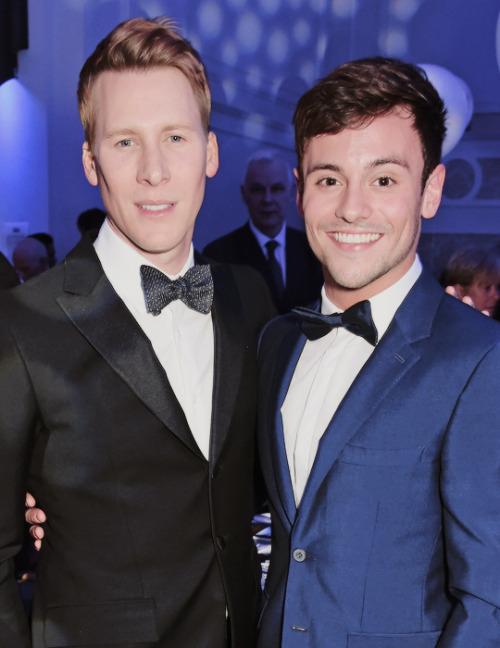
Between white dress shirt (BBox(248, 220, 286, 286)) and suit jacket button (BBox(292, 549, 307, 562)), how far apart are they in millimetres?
3359

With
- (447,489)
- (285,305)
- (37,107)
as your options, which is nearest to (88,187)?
(37,107)

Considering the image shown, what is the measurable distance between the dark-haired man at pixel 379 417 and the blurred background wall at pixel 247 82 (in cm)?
369

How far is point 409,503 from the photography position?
4.10 feet

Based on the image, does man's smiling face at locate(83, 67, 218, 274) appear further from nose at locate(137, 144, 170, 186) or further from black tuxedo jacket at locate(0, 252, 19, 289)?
black tuxedo jacket at locate(0, 252, 19, 289)

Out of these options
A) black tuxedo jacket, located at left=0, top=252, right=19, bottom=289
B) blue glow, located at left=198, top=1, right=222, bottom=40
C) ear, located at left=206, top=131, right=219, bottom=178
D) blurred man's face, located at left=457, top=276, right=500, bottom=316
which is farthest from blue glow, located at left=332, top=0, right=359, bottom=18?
ear, located at left=206, top=131, right=219, bottom=178

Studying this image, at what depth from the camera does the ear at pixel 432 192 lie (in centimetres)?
147

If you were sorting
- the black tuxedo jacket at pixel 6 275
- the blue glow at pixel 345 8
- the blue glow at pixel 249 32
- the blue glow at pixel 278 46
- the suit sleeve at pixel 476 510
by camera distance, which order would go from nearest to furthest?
1. the suit sleeve at pixel 476 510
2. the black tuxedo jacket at pixel 6 275
3. the blue glow at pixel 249 32
4. the blue glow at pixel 278 46
5. the blue glow at pixel 345 8

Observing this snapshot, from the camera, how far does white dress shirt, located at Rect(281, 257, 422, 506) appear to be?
1402mm

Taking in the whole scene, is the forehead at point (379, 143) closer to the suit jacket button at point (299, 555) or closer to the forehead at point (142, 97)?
the forehead at point (142, 97)

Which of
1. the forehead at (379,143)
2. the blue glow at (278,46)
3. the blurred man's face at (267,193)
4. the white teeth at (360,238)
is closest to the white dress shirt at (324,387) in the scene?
the white teeth at (360,238)

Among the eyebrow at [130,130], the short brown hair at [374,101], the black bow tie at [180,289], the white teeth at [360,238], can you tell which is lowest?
the black bow tie at [180,289]

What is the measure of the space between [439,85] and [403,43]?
5.25 ft

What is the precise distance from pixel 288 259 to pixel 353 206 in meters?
3.32

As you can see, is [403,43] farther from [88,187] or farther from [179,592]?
[179,592]
